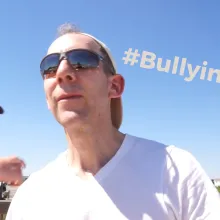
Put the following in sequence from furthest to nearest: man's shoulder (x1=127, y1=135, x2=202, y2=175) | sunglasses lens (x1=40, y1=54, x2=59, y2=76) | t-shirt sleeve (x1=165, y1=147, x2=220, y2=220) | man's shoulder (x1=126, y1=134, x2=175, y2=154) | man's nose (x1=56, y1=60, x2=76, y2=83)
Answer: sunglasses lens (x1=40, y1=54, x2=59, y2=76) < man's nose (x1=56, y1=60, x2=76, y2=83) < man's shoulder (x1=126, y1=134, x2=175, y2=154) < man's shoulder (x1=127, y1=135, x2=202, y2=175) < t-shirt sleeve (x1=165, y1=147, x2=220, y2=220)

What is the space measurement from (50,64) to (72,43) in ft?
0.60

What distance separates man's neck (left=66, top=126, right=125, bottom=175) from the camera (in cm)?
198

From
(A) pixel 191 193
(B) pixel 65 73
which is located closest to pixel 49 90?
(B) pixel 65 73

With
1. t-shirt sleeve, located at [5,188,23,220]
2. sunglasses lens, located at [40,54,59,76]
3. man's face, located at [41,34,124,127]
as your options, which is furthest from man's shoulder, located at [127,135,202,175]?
t-shirt sleeve, located at [5,188,23,220]

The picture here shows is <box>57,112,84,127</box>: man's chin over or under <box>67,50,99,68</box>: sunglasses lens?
under

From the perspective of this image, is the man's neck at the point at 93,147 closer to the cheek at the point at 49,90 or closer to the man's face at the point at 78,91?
the man's face at the point at 78,91

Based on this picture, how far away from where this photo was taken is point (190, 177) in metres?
1.69

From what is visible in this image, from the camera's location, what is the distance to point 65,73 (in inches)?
79.2

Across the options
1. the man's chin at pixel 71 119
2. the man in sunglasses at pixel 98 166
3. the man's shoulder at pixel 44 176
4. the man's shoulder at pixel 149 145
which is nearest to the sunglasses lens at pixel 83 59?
the man in sunglasses at pixel 98 166

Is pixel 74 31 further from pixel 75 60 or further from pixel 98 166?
pixel 98 166

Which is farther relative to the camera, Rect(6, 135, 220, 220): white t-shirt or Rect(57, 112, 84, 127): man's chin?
Rect(57, 112, 84, 127): man's chin

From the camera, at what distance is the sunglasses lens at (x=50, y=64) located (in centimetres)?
210

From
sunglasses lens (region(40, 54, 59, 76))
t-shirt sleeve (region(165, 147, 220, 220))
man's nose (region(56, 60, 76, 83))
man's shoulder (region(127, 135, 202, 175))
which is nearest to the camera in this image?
t-shirt sleeve (region(165, 147, 220, 220))

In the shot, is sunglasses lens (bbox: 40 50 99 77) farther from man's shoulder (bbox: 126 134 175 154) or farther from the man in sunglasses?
man's shoulder (bbox: 126 134 175 154)
